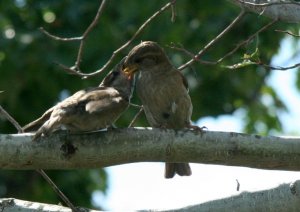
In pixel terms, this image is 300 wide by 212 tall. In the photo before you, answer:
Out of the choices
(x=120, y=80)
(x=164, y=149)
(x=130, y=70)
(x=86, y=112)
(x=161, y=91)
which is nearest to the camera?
(x=164, y=149)

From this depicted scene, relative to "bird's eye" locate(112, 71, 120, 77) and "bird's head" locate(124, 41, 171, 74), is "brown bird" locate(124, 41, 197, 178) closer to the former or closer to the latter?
"bird's head" locate(124, 41, 171, 74)

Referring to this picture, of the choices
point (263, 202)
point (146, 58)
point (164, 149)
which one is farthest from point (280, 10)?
point (146, 58)

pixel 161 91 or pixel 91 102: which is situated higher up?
pixel 161 91

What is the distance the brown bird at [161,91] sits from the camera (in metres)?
7.62

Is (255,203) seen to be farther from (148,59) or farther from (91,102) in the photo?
(148,59)

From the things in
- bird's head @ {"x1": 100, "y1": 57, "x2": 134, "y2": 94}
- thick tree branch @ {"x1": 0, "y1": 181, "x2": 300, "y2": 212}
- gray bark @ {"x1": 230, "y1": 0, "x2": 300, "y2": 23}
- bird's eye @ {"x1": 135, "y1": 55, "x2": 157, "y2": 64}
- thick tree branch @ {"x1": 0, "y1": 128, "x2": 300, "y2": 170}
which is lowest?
thick tree branch @ {"x1": 0, "y1": 181, "x2": 300, "y2": 212}

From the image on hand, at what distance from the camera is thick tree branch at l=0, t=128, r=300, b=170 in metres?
5.51

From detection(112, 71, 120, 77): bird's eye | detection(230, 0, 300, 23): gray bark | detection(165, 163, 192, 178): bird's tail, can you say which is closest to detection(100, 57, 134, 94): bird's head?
detection(112, 71, 120, 77): bird's eye

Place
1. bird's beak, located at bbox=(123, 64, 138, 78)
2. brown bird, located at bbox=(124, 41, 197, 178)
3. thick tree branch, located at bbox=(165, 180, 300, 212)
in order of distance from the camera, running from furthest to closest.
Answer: brown bird, located at bbox=(124, 41, 197, 178) → bird's beak, located at bbox=(123, 64, 138, 78) → thick tree branch, located at bbox=(165, 180, 300, 212)

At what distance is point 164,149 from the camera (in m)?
5.54

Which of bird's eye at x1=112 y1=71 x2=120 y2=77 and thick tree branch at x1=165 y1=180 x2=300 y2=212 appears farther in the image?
bird's eye at x1=112 y1=71 x2=120 y2=77

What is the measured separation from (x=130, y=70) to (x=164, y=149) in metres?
2.12

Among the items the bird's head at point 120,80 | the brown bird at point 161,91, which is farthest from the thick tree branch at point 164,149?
the brown bird at point 161,91

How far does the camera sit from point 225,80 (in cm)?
1368
